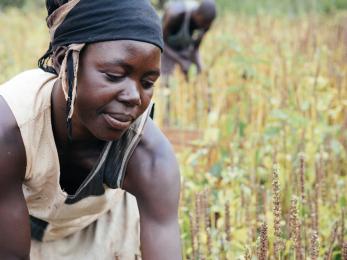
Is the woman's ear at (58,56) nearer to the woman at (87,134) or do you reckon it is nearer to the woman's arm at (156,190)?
the woman at (87,134)

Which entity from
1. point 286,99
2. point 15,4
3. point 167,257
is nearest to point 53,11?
point 167,257

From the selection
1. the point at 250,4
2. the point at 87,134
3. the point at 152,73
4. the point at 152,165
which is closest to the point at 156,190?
the point at 152,165

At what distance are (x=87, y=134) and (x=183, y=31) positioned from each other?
145 inches

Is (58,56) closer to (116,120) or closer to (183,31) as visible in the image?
(116,120)

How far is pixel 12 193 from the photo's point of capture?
1.58 m

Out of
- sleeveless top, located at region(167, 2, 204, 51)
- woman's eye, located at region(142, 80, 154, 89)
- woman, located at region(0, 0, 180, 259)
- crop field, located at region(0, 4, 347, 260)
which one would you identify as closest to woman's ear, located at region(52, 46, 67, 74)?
woman, located at region(0, 0, 180, 259)

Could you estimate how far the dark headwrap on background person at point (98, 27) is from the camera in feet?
4.78

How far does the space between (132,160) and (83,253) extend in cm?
47

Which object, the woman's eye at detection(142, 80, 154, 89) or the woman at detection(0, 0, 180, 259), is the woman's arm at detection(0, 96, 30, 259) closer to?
the woman at detection(0, 0, 180, 259)

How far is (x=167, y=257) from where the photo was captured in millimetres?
1655

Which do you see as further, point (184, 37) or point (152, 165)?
point (184, 37)

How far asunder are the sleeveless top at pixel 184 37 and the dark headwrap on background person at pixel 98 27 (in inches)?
145

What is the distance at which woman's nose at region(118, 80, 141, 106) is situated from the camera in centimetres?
143

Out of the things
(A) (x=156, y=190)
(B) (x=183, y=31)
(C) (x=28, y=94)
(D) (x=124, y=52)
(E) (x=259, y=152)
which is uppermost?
(D) (x=124, y=52)
